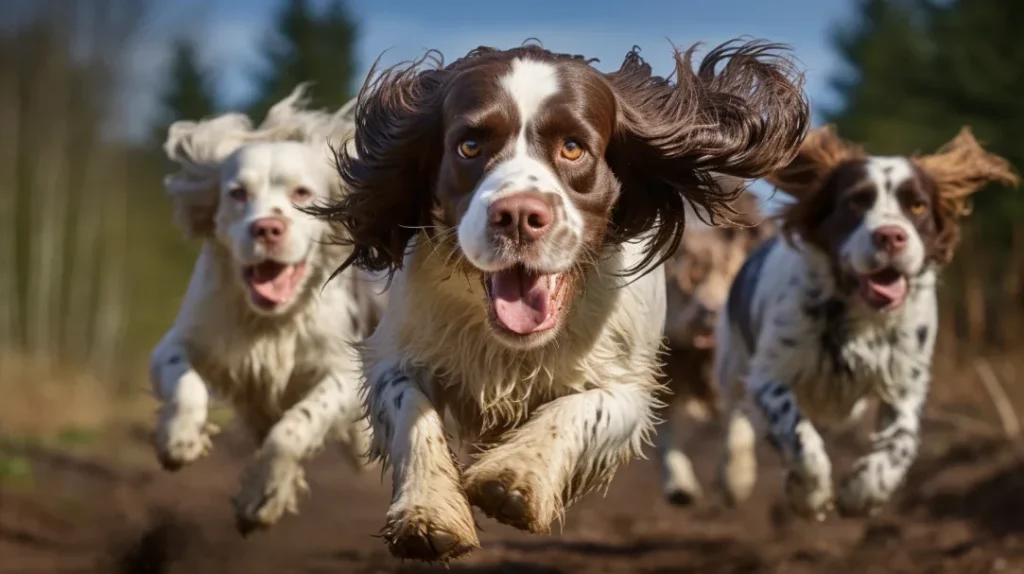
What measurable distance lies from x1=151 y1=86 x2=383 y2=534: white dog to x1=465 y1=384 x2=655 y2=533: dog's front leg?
164 cm

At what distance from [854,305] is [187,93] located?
92.1 feet

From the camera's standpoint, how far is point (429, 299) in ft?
12.6

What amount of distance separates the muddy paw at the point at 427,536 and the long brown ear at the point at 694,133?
1035 millimetres

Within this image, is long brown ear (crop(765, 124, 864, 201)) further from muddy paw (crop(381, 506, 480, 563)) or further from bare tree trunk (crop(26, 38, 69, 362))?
bare tree trunk (crop(26, 38, 69, 362))

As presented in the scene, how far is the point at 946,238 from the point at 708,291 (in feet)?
6.93

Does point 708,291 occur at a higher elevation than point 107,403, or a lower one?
lower

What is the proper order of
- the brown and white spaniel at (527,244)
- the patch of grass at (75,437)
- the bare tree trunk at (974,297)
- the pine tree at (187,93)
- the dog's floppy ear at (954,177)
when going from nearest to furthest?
1. the brown and white spaniel at (527,244)
2. the dog's floppy ear at (954,177)
3. the patch of grass at (75,437)
4. the bare tree trunk at (974,297)
5. the pine tree at (187,93)

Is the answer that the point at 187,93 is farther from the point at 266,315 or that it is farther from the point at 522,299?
the point at 522,299

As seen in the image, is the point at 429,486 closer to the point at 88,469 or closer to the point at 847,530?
the point at 847,530

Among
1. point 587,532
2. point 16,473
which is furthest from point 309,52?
point 587,532

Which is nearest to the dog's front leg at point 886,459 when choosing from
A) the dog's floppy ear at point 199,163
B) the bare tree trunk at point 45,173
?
the dog's floppy ear at point 199,163

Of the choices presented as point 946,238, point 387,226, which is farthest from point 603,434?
point 946,238

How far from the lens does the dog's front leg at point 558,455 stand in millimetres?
3168

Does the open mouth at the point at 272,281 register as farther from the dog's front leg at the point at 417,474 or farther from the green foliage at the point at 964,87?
the green foliage at the point at 964,87
